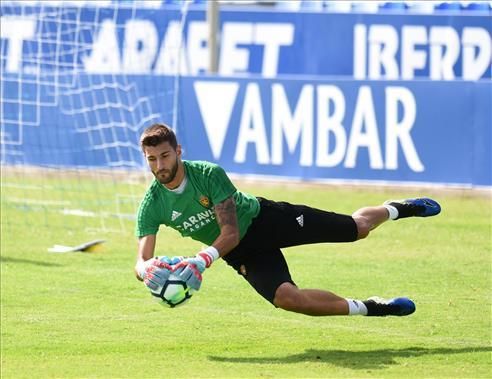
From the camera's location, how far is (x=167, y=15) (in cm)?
2584

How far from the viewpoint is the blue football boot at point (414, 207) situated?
12.0 m

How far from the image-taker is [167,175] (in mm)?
9836

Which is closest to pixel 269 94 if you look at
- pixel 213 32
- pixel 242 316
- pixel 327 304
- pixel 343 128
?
pixel 343 128

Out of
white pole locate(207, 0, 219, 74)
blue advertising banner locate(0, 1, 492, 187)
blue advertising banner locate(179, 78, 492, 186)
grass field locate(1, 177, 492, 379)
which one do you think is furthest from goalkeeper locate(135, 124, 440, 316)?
white pole locate(207, 0, 219, 74)

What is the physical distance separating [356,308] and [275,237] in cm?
91

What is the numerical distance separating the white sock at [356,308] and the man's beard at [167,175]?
1888 mm

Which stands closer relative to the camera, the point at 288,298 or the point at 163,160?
the point at 163,160

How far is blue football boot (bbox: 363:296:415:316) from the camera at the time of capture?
35.3 feet

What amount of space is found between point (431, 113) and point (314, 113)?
6.78 ft

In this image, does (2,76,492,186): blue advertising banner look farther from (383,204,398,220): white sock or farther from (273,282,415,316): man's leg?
(273,282,415,316): man's leg

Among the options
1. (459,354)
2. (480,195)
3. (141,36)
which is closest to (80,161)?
(141,36)

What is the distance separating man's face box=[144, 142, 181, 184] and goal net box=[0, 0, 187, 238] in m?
10.2

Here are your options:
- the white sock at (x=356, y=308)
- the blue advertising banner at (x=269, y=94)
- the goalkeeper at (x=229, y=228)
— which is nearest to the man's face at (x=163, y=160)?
the goalkeeper at (x=229, y=228)

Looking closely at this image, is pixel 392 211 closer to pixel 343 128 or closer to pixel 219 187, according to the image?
pixel 219 187
